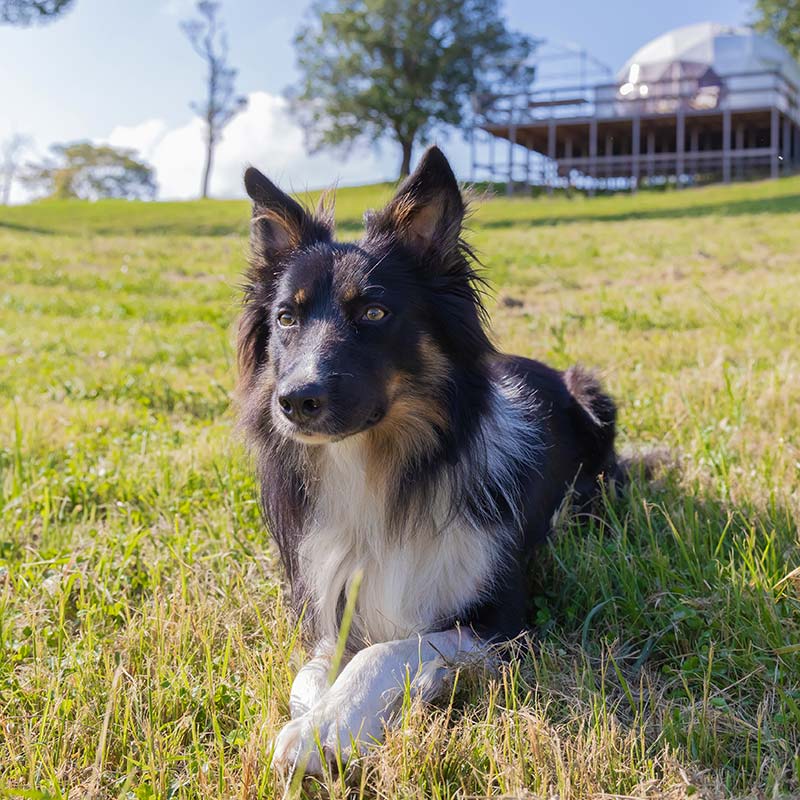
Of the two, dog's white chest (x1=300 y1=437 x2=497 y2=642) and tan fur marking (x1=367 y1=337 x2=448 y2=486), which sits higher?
tan fur marking (x1=367 y1=337 x2=448 y2=486)

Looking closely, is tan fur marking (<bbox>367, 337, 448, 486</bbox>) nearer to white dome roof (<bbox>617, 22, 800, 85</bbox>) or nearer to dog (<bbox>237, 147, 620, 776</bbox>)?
dog (<bbox>237, 147, 620, 776</bbox>)

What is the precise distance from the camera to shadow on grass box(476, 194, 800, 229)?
21.7m

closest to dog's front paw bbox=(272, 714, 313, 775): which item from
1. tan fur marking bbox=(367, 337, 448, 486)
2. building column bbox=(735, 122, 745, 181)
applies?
tan fur marking bbox=(367, 337, 448, 486)

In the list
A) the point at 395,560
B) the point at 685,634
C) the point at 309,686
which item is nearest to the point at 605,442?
the point at 685,634

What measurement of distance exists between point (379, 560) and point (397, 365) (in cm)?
75

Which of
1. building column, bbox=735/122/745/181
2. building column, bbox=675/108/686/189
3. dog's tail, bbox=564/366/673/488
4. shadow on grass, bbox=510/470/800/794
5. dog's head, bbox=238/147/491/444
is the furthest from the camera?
building column, bbox=675/108/686/189

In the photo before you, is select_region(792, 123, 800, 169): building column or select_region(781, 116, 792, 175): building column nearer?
select_region(781, 116, 792, 175): building column

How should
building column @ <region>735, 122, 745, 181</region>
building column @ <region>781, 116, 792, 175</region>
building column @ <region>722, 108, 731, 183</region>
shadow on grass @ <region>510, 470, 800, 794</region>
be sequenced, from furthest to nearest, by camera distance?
building column @ <region>781, 116, 792, 175</region>
building column @ <region>735, 122, 745, 181</region>
building column @ <region>722, 108, 731, 183</region>
shadow on grass @ <region>510, 470, 800, 794</region>

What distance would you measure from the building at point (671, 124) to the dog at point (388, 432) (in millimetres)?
34998

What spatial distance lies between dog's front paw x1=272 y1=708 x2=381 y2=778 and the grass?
5 centimetres

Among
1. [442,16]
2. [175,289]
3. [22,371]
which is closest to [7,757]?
[22,371]

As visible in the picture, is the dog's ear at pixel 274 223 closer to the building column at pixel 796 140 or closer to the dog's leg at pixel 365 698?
the dog's leg at pixel 365 698

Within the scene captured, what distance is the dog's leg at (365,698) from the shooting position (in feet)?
7.53

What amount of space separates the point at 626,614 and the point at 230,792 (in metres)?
1.56
